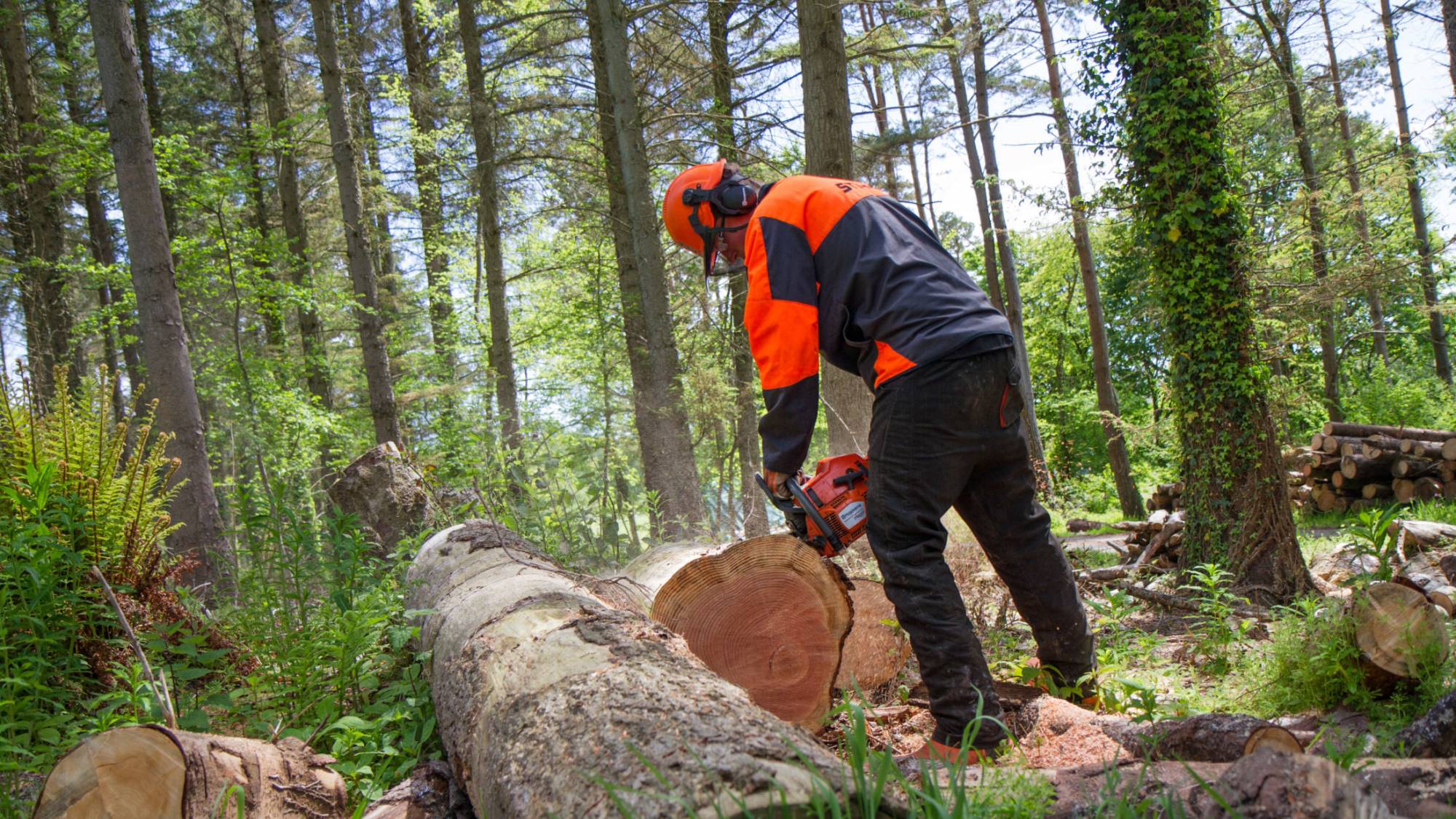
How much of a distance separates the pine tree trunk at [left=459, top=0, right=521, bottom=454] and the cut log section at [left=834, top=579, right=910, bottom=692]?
8173 mm

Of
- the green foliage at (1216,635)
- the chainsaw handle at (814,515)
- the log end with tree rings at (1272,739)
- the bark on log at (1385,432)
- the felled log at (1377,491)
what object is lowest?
the felled log at (1377,491)

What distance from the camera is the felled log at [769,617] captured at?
10.7 ft

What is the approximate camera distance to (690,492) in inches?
387

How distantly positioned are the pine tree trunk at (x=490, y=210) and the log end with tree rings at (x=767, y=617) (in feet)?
27.4

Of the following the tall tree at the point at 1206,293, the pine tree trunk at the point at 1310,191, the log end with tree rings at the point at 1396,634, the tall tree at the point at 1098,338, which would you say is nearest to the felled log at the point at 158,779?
the log end with tree rings at the point at 1396,634

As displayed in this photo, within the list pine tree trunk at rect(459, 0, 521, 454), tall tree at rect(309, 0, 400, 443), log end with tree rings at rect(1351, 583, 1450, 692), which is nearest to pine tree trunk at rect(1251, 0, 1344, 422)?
log end with tree rings at rect(1351, 583, 1450, 692)

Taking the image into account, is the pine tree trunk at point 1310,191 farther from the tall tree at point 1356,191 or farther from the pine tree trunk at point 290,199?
the pine tree trunk at point 290,199

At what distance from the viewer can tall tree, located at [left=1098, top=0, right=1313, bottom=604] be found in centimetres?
518

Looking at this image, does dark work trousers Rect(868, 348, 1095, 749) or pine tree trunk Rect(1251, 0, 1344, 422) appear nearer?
dark work trousers Rect(868, 348, 1095, 749)

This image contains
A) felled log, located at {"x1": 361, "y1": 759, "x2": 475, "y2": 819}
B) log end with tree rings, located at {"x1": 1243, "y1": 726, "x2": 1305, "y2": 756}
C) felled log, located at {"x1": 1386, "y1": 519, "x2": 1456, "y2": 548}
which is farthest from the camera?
felled log, located at {"x1": 1386, "y1": 519, "x2": 1456, "y2": 548}

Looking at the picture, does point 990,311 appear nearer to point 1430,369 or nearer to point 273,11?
point 273,11

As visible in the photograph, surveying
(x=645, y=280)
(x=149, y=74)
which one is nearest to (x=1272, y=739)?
(x=645, y=280)

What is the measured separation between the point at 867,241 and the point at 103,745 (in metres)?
2.65

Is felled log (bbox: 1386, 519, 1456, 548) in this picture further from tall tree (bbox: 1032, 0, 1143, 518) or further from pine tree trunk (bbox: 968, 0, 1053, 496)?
pine tree trunk (bbox: 968, 0, 1053, 496)
